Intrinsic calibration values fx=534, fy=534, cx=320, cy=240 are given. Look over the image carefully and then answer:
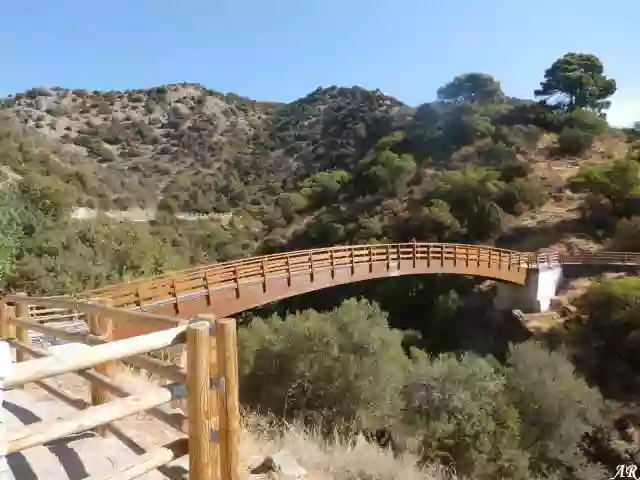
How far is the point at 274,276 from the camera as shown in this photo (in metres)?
14.0

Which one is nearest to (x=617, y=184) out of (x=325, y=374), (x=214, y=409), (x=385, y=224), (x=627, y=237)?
(x=627, y=237)

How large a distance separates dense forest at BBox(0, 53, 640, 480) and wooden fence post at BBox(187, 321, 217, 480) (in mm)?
8238

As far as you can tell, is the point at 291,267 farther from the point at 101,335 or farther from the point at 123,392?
the point at 123,392

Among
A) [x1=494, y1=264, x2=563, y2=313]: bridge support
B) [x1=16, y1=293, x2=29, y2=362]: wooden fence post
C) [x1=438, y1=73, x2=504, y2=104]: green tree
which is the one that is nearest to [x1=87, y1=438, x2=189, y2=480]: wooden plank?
[x1=16, y1=293, x2=29, y2=362]: wooden fence post

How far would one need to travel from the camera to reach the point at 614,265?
90.6ft

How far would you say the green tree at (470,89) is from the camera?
6712 centimetres

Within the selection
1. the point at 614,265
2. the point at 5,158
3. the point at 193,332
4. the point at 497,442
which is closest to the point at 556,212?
the point at 614,265

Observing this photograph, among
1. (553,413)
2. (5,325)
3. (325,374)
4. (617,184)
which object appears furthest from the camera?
(617,184)

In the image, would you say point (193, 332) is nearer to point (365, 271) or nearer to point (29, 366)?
point (29, 366)

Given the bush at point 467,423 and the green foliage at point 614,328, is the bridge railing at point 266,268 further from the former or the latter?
Result: the bush at point 467,423

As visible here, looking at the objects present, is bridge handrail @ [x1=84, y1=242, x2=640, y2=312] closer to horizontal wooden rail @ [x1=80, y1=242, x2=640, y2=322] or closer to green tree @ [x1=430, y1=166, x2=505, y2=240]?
horizontal wooden rail @ [x1=80, y1=242, x2=640, y2=322]

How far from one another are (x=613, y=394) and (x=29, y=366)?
71.6 ft

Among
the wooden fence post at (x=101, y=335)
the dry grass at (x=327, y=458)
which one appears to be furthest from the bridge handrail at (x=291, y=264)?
the wooden fence post at (x=101, y=335)

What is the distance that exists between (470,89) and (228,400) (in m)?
70.8
